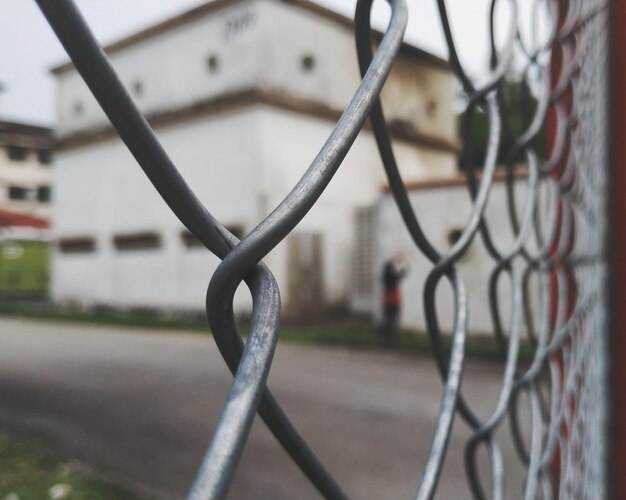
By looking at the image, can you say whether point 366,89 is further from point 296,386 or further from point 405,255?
point 405,255

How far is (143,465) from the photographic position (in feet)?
7.75

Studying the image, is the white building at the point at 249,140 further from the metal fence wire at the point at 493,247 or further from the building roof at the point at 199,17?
the metal fence wire at the point at 493,247

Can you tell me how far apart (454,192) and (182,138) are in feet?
14.6

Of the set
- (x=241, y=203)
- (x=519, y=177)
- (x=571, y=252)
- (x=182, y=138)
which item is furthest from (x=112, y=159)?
(x=571, y=252)

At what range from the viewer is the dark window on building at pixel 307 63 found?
27.1 feet

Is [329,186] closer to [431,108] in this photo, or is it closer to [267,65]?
[267,65]

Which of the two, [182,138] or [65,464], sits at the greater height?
[182,138]

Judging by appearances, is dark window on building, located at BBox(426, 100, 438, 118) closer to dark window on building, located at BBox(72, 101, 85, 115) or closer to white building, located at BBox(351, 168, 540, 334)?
white building, located at BBox(351, 168, 540, 334)

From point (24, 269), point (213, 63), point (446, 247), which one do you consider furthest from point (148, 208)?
point (24, 269)

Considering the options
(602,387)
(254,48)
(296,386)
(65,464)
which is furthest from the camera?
(254,48)

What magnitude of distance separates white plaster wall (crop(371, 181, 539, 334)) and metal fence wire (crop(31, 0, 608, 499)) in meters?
4.41

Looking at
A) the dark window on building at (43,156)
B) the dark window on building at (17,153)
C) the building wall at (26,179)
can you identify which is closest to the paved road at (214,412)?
the building wall at (26,179)

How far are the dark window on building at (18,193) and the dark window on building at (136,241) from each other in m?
15.3

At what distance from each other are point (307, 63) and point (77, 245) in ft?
18.2
